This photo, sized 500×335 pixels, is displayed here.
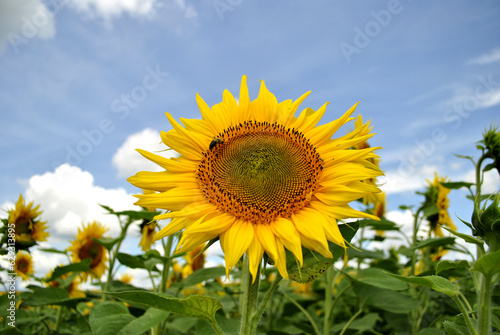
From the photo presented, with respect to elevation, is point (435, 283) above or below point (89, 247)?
below

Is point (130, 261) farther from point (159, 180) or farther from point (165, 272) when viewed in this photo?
point (159, 180)

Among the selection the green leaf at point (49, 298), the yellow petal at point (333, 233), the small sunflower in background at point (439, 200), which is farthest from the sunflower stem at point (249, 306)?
the small sunflower in background at point (439, 200)

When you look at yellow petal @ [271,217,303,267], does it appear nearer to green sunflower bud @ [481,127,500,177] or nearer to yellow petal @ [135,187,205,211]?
yellow petal @ [135,187,205,211]

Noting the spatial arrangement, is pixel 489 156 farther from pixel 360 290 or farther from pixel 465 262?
pixel 465 262

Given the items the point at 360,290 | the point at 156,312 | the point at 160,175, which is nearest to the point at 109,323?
the point at 156,312

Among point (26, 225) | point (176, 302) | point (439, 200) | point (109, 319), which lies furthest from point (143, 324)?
point (439, 200)

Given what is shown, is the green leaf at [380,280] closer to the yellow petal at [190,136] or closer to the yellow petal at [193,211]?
the yellow petal at [193,211]
